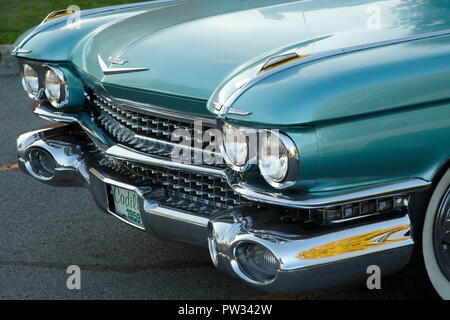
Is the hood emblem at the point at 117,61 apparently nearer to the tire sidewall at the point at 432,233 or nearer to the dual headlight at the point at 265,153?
the dual headlight at the point at 265,153

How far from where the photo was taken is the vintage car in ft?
9.02

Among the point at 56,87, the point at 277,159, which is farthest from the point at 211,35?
the point at 277,159

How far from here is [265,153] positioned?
2.81 m

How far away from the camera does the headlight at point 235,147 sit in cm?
287

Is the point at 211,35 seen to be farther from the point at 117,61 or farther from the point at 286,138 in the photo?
the point at 286,138

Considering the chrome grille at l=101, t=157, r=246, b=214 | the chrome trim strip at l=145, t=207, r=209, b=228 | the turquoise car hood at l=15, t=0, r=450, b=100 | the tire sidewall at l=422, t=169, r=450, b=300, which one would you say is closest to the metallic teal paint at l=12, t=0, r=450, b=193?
the turquoise car hood at l=15, t=0, r=450, b=100

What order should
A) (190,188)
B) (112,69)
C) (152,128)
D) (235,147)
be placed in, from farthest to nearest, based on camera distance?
(112,69) → (152,128) → (190,188) → (235,147)

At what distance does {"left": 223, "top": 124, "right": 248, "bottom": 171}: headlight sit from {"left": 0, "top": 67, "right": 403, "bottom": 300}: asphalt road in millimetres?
888

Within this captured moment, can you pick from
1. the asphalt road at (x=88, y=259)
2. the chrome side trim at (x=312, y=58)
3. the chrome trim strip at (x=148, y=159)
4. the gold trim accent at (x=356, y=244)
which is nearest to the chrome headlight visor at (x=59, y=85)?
the chrome trim strip at (x=148, y=159)

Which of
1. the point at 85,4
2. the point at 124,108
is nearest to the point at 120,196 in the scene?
the point at 124,108

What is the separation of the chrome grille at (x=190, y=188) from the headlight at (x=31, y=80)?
792 millimetres

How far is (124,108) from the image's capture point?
11.8 feet

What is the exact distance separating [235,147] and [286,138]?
0.24 metres
